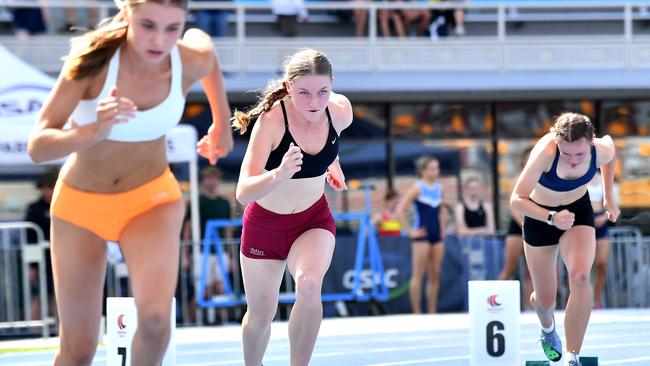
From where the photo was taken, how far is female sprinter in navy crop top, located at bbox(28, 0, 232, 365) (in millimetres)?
5039

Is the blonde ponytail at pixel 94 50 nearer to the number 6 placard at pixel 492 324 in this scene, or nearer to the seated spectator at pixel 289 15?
the number 6 placard at pixel 492 324

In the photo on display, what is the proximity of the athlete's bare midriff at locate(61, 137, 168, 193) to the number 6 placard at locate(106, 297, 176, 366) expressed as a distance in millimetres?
2346

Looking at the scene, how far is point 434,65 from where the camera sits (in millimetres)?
18078

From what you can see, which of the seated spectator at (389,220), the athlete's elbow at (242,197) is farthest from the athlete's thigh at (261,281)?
the seated spectator at (389,220)

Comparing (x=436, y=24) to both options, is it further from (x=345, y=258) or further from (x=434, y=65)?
(x=345, y=258)

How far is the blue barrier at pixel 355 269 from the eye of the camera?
47.2 ft

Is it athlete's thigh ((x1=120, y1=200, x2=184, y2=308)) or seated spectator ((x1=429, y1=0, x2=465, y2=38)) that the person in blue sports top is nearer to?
seated spectator ((x1=429, y1=0, x2=465, y2=38))

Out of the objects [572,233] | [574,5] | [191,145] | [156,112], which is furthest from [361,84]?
[156,112]

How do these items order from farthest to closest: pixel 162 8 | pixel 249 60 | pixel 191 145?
pixel 249 60
pixel 191 145
pixel 162 8

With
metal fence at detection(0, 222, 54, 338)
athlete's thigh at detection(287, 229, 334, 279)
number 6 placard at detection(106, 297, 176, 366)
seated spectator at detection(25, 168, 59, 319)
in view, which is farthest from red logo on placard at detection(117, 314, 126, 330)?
seated spectator at detection(25, 168, 59, 319)

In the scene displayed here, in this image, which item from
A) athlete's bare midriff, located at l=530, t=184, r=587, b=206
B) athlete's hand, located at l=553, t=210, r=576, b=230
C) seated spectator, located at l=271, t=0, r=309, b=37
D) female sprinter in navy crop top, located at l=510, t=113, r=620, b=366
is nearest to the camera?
athlete's hand, located at l=553, t=210, r=576, b=230

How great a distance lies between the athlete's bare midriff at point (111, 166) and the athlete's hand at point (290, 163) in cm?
88

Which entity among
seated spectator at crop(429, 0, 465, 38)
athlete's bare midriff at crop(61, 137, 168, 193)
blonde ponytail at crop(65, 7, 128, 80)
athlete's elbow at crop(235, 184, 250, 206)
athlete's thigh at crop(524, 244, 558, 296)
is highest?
blonde ponytail at crop(65, 7, 128, 80)

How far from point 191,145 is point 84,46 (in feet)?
28.4
